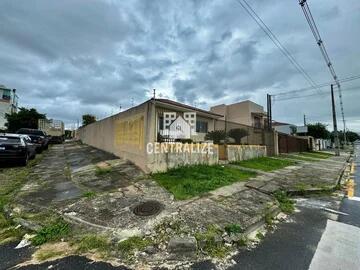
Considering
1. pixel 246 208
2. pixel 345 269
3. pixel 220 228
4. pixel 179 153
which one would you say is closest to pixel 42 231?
pixel 220 228

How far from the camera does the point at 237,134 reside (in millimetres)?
13617

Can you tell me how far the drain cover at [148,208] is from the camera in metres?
4.90

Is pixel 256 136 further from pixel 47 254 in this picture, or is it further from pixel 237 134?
pixel 47 254

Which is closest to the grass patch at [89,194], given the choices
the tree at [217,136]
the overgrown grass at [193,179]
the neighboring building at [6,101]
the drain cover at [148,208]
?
the drain cover at [148,208]

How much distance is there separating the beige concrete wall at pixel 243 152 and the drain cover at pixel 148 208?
760 centimetres

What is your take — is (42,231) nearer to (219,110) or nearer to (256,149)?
(256,149)

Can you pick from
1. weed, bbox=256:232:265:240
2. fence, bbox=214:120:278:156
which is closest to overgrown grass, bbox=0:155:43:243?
weed, bbox=256:232:265:240

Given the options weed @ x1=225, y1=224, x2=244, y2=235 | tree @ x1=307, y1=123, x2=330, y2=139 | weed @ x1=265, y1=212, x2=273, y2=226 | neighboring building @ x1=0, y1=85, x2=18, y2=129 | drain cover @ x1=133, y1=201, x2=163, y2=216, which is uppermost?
neighboring building @ x1=0, y1=85, x2=18, y2=129

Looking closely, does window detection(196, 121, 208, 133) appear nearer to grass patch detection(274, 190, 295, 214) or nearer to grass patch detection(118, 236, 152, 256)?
grass patch detection(274, 190, 295, 214)

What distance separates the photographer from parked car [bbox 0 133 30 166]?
10.4 m

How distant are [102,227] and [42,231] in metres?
1.02

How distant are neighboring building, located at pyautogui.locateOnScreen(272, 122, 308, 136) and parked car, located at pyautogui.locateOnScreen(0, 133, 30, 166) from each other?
43.1 metres

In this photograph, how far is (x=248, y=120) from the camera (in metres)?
31.1

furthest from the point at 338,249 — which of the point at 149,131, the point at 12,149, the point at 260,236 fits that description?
the point at 12,149
